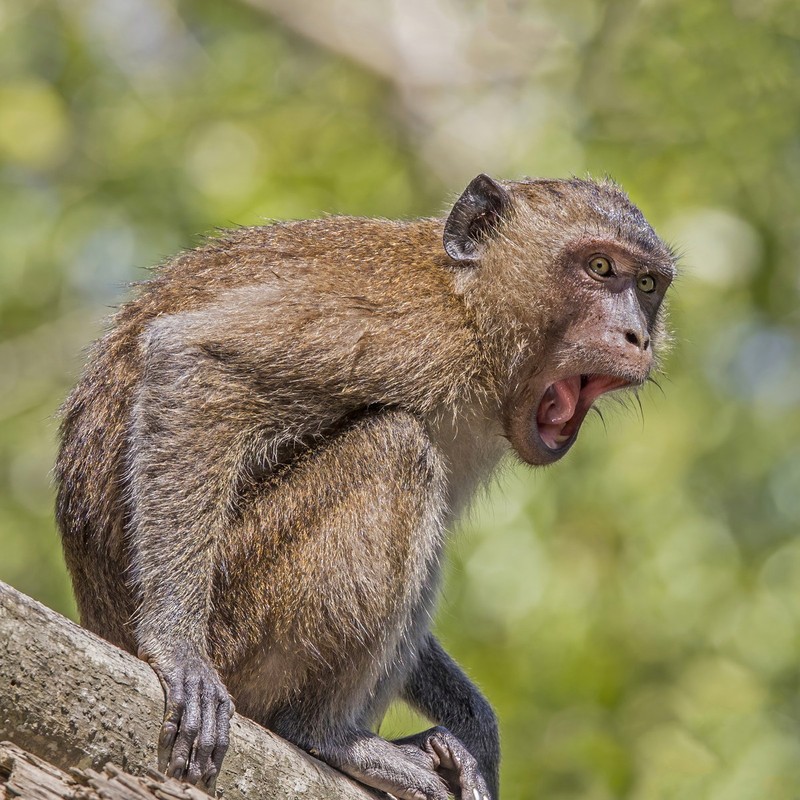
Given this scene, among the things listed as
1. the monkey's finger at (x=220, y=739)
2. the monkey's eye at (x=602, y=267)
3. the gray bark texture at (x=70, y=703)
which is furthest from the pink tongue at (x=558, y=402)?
the gray bark texture at (x=70, y=703)

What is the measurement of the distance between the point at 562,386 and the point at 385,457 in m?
1.55

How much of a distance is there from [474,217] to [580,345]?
99 cm

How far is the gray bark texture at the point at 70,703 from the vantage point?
4.24m

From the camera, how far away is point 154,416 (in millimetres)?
5688

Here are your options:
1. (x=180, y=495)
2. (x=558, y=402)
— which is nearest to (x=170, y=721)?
(x=180, y=495)

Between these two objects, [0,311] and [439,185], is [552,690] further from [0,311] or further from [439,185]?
[0,311]

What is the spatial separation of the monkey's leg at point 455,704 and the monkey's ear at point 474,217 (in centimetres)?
224

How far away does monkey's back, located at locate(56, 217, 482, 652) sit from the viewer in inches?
234

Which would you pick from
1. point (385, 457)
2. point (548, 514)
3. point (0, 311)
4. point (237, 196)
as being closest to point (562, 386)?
point (385, 457)

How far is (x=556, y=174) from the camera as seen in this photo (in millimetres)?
10625

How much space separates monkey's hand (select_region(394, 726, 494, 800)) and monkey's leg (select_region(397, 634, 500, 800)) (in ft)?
1.67

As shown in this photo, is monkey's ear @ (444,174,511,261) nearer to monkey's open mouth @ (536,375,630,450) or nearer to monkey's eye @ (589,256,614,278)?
monkey's eye @ (589,256,614,278)

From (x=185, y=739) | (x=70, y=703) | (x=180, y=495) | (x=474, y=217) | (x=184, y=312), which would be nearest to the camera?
(x=70, y=703)

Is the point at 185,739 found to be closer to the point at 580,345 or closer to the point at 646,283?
the point at 580,345
